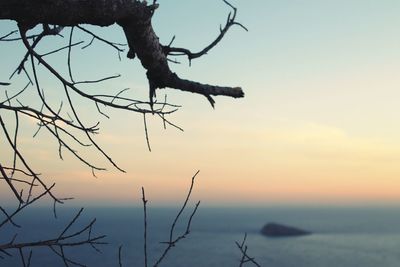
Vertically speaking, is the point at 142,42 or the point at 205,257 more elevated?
the point at 142,42

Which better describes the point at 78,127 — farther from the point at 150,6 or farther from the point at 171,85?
the point at 150,6

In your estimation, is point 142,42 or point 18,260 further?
point 18,260

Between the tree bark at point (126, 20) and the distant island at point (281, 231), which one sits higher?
the tree bark at point (126, 20)

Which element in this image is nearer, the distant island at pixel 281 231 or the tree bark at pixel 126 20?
the tree bark at pixel 126 20

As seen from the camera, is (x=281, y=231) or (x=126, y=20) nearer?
(x=126, y=20)

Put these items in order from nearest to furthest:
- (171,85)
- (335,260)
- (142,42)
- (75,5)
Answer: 1. (75,5)
2. (142,42)
3. (171,85)
4. (335,260)

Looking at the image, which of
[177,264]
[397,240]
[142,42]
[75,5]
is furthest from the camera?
[397,240]

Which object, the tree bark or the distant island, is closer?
the tree bark

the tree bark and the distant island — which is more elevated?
the tree bark

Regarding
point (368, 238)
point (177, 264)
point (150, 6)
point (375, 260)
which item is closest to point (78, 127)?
point (150, 6)

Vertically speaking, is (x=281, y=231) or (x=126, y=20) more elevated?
(x=126, y=20)

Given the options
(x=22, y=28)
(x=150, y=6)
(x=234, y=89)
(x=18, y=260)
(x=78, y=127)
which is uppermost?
(x=150, y=6)

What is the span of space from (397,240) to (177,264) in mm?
66040

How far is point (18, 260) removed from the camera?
239 feet
